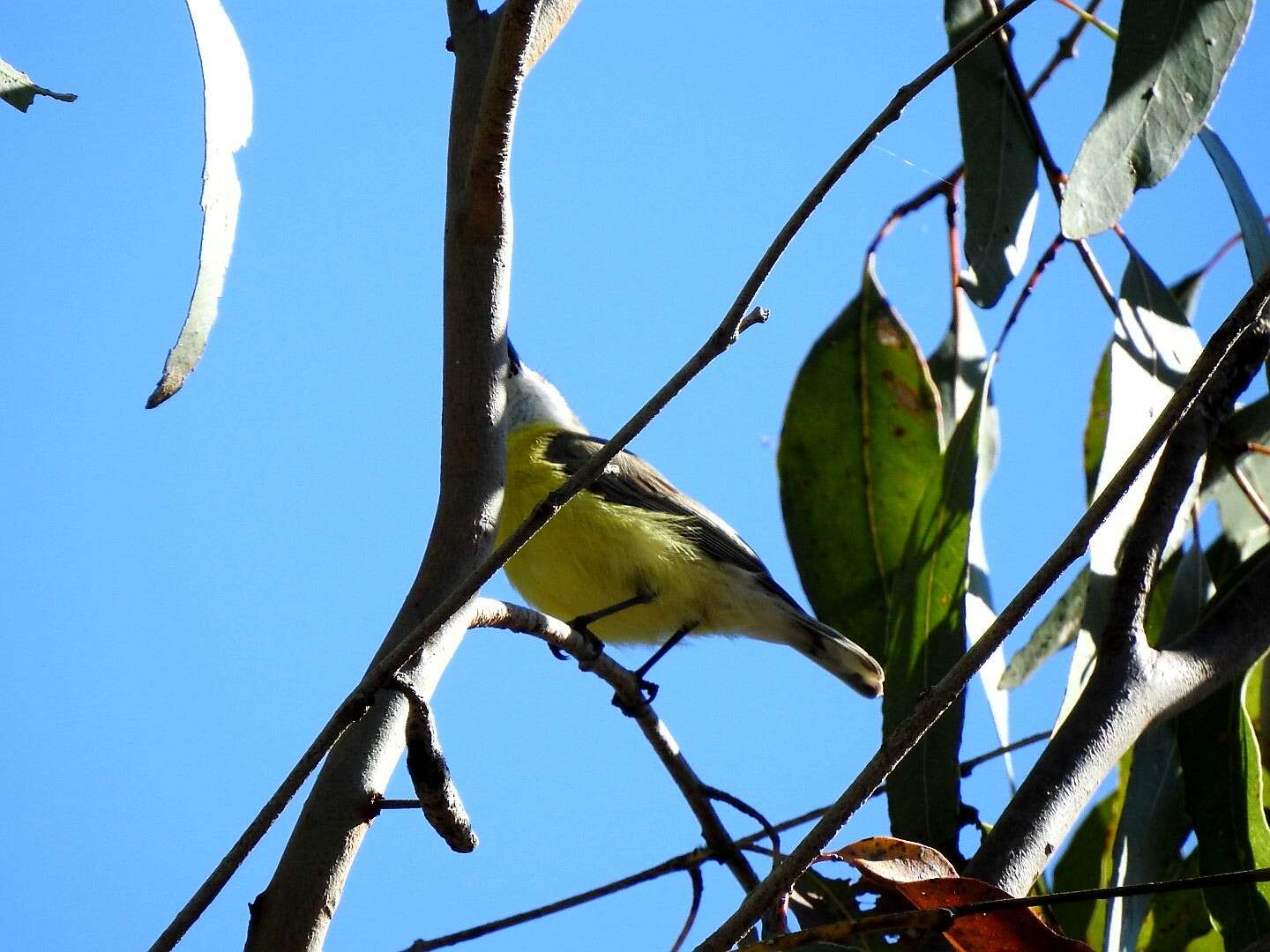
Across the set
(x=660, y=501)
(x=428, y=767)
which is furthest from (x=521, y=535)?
(x=660, y=501)

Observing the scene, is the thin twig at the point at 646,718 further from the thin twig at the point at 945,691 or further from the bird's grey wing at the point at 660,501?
the bird's grey wing at the point at 660,501

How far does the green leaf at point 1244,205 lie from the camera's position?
78.2 inches

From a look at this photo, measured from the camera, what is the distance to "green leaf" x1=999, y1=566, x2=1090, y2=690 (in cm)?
238

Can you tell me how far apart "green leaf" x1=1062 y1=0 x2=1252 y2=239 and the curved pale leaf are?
39.0 inches

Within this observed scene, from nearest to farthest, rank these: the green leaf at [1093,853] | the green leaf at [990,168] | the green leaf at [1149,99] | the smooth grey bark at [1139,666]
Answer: the smooth grey bark at [1139,666] → the green leaf at [1149,99] → the green leaf at [990,168] → the green leaf at [1093,853]

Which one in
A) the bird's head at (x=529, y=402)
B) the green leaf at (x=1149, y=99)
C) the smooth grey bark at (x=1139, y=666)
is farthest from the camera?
the bird's head at (x=529, y=402)

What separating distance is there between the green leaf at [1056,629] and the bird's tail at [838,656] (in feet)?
1.22

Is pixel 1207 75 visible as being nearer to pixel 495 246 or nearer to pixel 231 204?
pixel 495 246

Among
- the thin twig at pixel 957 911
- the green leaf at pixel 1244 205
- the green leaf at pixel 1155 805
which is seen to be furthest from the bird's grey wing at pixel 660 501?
the thin twig at pixel 957 911

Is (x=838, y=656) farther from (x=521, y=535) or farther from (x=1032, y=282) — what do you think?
(x=521, y=535)

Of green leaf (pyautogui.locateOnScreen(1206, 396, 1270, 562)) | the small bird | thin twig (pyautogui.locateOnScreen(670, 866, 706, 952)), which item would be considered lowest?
thin twig (pyautogui.locateOnScreen(670, 866, 706, 952))

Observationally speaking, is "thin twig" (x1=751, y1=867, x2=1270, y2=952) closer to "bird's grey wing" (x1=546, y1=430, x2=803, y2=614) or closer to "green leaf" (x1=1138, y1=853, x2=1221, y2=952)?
"green leaf" (x1=1138, y1=853, x2=1221, y2=952)

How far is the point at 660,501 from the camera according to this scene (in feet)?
10.6

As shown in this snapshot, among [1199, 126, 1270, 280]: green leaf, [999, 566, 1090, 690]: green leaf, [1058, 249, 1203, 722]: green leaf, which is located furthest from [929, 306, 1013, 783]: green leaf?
[1199, 126, 1270, 280]: green leaf
